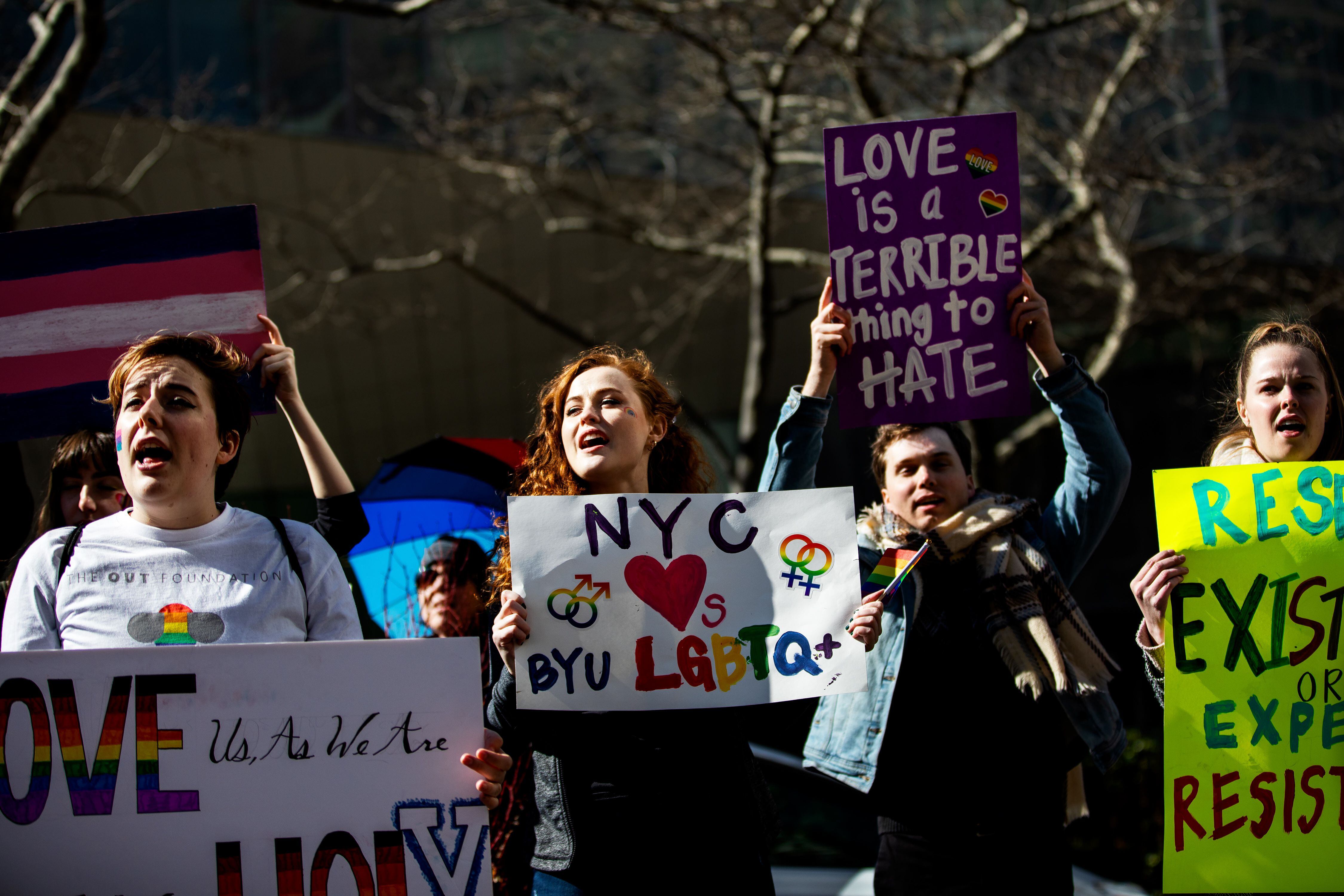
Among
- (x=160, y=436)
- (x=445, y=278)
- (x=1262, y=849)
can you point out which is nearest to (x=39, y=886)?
(x=160, y=436)

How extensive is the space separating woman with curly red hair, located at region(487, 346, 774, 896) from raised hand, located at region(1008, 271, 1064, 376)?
0.99 metres

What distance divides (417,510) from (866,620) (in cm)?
160

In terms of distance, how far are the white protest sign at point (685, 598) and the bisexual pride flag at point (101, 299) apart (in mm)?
1029

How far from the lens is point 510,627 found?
245 cm

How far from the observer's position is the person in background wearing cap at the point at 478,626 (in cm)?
301

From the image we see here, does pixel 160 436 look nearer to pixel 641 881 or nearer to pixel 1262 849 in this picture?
pixel 641 881

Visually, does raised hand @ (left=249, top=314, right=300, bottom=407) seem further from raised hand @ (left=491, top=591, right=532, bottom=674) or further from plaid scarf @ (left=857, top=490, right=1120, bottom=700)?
plaid scarf @ (left=857, top=490, right=1120, bottom=700)

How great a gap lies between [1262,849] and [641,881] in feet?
4.22

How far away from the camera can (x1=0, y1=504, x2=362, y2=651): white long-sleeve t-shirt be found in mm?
2354

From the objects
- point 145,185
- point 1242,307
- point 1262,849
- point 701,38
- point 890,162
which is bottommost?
point 1262,849

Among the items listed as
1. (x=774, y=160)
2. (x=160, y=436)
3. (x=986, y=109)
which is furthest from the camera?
(x=986, y=109)

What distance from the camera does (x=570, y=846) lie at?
2361mm

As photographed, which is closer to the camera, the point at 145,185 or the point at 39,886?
the point at 39,886

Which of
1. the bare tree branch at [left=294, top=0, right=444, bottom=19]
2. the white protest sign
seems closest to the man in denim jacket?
the white protest sign
